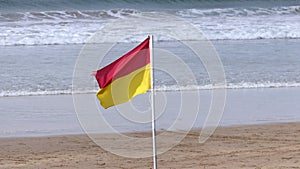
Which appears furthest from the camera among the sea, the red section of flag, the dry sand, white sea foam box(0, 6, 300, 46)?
white sea foam box(0, 6, 300, 46)

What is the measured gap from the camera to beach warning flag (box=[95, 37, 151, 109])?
6047 millimetres

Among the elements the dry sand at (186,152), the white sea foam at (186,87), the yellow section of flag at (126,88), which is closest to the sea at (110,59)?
the white sea foam at (186,87)

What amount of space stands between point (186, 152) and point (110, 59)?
7.43 metres

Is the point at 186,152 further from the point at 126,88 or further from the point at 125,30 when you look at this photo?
the point at 125,30

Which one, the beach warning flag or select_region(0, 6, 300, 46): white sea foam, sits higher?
select_region(0, 6, 300, 46): white sea foam

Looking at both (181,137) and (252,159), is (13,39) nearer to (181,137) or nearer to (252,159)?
(181,137)

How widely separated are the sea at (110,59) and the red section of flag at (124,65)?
3467mm

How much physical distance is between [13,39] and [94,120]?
30.7ft

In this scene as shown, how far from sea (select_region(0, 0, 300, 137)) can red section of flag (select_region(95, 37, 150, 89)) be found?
136 inches

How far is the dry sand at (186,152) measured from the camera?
25.3 feet

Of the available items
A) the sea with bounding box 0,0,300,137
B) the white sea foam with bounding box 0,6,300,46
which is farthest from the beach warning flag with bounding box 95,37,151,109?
the white sea foam with bounding box 0,6,300,46

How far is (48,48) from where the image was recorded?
17.7 metres

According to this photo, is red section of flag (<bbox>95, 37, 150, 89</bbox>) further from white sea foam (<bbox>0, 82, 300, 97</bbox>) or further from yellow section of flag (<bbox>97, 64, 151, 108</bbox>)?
white sea foam (<bbox>0, 82, 300, 97</bbox>)

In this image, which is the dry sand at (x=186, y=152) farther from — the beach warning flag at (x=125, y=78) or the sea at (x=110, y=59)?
the beach warning flag at (x=125, y=78)
